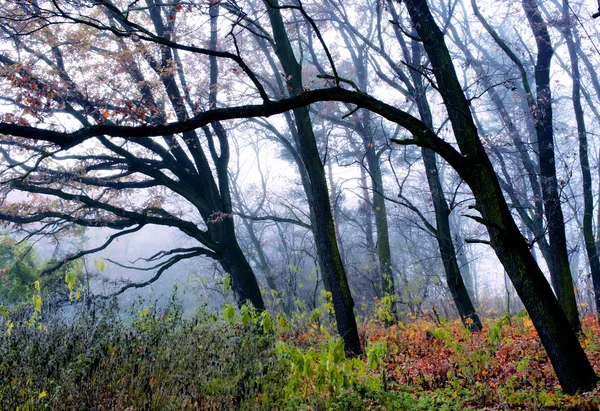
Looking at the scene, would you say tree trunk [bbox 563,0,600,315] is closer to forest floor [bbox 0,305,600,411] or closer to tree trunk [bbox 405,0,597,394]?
forest floor [bbox 0,305,600,411]

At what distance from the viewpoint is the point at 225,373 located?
4648 millimetres

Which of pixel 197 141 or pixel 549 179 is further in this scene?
pixel 197 141

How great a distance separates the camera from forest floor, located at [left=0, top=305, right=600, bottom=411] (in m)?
3.67

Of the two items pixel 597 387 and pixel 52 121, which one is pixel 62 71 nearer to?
pixel 52 121

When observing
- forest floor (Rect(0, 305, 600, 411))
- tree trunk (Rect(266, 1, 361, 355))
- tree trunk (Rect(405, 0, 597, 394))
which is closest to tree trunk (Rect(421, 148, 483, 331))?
forest floor (Rect(0, 305, 600, 411))

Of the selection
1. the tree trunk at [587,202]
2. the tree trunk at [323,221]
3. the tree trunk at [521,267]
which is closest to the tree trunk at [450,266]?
the tree trunk at [323,221]

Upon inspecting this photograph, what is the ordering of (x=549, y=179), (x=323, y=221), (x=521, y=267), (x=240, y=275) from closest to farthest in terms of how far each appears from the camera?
(x=521, y=267) → (x=549, y=179) → (x=323, y=221) → (x=240, y=275)

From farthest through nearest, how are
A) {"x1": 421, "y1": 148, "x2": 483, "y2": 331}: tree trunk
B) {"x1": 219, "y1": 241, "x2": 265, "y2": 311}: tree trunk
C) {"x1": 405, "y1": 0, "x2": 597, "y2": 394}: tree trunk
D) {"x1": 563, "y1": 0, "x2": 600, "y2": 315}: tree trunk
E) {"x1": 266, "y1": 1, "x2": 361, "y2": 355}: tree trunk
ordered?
{"x1": 219, "y1": 241, "x2": 265, "y2": 311}: tree trunk → {"x1": 563, "y1": 0, "x2": 600, "y2": 315}: tree trunk → {"x1": 421, "y1": 148, "x2": 483, "y2": 331}: tree trunk → {"x1": 266, "y1": 1, "x2": 361, "y2": 355}: tree trunk → {"x1": 405, "y1": 0, "x2": 597, "y2": 394}: tree trunk

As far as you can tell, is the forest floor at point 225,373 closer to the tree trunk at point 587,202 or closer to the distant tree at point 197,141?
the distant tree at point 197,141

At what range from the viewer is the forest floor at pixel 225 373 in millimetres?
3672

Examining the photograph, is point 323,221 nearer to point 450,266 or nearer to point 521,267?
point 450,266

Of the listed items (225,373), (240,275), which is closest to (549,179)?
(225,373)

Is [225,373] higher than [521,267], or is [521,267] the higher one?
[521,267]

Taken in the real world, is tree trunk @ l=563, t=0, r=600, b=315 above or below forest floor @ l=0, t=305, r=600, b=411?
above
